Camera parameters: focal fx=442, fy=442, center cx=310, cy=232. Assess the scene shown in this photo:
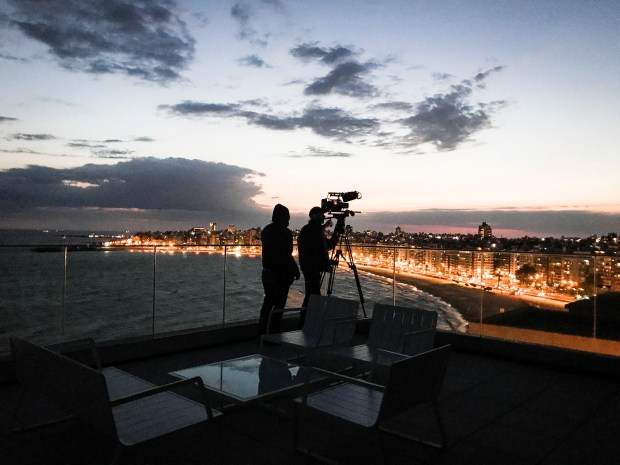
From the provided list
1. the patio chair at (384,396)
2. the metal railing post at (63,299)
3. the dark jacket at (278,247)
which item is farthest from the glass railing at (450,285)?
the patio chair at (384,396)

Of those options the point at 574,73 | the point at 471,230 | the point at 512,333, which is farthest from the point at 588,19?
the point at 471,230

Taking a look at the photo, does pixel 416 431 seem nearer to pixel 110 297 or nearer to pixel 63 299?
pixel 63 299

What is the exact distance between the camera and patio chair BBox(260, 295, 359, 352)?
4.02 metres

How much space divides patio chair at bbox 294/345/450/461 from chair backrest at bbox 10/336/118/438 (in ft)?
3.54

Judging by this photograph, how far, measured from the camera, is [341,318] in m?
4.02

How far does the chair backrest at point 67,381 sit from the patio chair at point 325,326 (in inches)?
78.8

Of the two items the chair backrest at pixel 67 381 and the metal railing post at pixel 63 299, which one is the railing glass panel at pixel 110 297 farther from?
the chair backrest at pixel 67 381

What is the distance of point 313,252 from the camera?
18.5ft

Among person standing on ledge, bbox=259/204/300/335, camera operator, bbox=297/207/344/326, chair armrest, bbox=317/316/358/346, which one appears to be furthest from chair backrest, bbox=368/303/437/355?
camera operator, bbox=297/207/344/326

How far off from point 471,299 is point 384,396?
3625 millimetres

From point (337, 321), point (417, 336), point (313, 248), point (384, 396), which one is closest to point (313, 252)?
point (313, 248)

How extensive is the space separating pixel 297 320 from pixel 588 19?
7.93 metres

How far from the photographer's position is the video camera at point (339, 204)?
605cm

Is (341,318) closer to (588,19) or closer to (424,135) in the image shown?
(588,19)
